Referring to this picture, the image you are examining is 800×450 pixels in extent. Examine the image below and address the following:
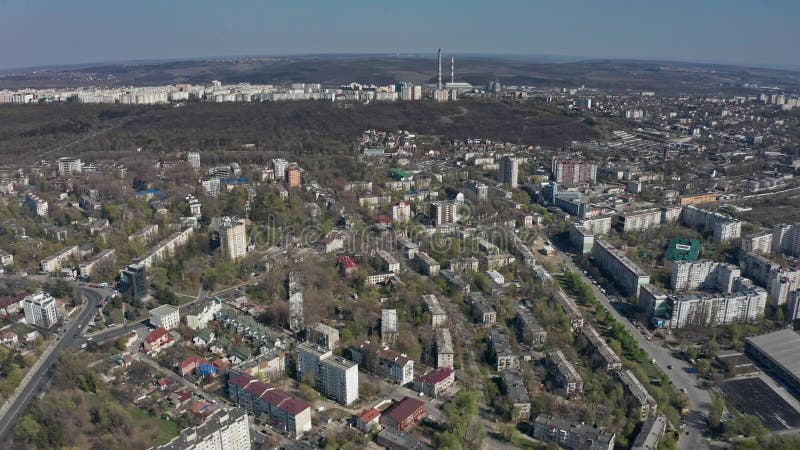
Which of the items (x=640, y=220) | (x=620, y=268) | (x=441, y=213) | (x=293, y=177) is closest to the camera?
(x=620, y=268)

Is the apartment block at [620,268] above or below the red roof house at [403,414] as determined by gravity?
above

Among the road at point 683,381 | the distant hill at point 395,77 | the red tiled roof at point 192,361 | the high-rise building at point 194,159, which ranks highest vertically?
the distant hill at point 395,77

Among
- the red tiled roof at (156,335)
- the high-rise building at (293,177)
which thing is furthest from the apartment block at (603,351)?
the high-rise building at (293,177)

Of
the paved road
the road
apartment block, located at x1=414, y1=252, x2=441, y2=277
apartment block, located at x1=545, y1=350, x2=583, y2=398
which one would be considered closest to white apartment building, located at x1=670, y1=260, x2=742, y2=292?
the road

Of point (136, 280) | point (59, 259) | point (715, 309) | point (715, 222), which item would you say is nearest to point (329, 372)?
point (136, 280)

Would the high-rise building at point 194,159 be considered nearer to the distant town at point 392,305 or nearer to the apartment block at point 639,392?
the distant town at point 392,305

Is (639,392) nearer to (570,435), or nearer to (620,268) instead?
(570,435)
